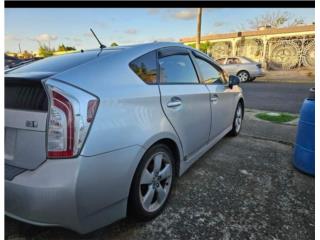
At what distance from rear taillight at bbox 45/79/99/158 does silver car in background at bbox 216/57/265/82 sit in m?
13.0

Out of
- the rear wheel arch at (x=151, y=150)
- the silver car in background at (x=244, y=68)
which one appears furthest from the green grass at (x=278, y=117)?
the silver car in background at (x=244, y=68)

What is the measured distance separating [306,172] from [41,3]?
3.27 metres

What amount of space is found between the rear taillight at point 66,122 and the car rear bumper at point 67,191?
0.24ft

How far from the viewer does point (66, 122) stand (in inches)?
60.6

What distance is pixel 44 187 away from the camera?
151cm

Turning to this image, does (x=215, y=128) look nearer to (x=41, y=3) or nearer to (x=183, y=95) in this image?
(x=183, y=95)

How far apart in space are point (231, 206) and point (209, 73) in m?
1.70

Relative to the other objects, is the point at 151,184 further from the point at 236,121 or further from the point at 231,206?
the point at 236,121

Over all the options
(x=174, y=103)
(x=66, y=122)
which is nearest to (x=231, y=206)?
(x=174, y=103)

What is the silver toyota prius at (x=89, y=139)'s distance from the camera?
5.04 feet

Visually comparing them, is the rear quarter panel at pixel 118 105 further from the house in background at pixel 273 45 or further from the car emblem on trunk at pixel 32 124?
the house in background at pixel 273 45

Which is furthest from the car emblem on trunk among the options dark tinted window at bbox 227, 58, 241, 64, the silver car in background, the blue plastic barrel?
dark tinted window at bbox 227, 58, 241, 64

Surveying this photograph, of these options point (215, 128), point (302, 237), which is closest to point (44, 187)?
point (302, 237)

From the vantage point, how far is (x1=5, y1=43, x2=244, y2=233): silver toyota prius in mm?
1537
